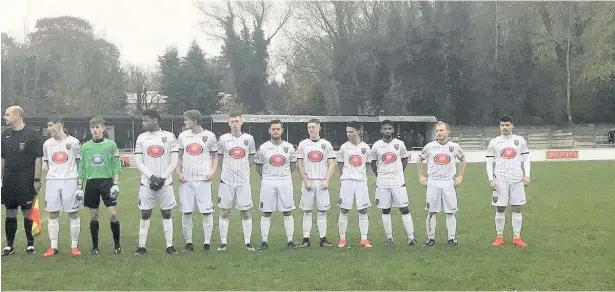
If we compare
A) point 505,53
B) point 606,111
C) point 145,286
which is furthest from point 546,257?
point 606,111

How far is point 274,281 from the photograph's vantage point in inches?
296

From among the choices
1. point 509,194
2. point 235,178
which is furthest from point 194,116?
point 509,194

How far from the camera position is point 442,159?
32.9 ft

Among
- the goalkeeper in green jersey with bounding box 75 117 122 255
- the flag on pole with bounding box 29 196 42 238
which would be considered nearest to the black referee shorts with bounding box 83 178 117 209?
the goalkeeper in green jersey with bounding box 75 117 122 255

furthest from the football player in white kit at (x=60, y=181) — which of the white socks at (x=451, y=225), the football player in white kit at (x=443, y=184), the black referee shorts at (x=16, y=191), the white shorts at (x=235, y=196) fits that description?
the white socks at (x=451, y=225)

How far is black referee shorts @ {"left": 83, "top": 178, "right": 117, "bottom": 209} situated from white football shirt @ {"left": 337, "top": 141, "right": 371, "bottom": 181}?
3789 mm

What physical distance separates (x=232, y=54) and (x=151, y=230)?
45550mm

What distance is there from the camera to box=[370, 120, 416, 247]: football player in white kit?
9930 mm

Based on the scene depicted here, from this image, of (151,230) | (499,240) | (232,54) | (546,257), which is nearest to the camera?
(546,257)

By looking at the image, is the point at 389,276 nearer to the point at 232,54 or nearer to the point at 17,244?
the point at 17,244

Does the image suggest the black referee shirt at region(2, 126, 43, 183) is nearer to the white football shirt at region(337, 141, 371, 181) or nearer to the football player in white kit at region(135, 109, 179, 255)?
the football player in white kit at region(135, 109, 179, 255)

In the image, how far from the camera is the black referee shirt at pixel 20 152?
9250 mm

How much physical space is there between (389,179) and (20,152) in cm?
598

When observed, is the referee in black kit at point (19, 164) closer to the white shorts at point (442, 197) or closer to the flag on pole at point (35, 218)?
the flag on pole at point (35, 218)
